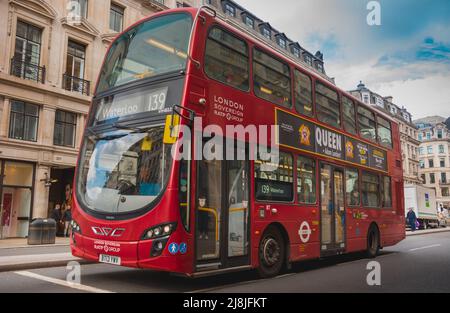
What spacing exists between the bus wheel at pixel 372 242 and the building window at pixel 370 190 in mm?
803

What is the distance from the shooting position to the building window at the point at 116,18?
988 inches

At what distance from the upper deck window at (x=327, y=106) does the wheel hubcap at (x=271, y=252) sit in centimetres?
367

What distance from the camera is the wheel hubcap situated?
27.5 feet

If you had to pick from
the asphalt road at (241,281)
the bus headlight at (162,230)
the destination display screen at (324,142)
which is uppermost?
the destination display screen at (324,142)

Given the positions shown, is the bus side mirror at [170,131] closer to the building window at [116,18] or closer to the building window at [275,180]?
the building window at [275,180]

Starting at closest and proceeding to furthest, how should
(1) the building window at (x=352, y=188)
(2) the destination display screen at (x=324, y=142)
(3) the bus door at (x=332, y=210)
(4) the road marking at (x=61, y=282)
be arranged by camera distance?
(4) the road marking at (x=61, y=282) → (2) the destination display screen at (x=324, y=142) → (3) the bus door at (x=332, y=210) → (1) the building window at (x=352, y=188)

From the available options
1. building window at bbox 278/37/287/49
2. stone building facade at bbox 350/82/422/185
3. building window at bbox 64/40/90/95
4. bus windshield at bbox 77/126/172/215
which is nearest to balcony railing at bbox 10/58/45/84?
building window at bbox 64/40/90/95

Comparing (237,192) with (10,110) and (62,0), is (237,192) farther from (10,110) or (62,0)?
(62,0)

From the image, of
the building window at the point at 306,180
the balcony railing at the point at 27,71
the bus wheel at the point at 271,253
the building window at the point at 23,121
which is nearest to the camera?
the bus wheel at the point at 271,253

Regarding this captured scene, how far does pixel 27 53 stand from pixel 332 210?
17118 mm

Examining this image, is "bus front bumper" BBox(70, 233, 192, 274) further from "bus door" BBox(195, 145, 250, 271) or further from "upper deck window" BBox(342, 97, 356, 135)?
"upper deck window" BBox(342, 97, 356, 135)

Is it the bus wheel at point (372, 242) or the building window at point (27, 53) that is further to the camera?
the building window at point (27, 53)

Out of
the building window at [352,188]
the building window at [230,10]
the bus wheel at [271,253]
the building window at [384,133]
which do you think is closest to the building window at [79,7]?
the building window at [230,10]

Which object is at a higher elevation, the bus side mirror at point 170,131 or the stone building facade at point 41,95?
the stone building facade at point 41,95
